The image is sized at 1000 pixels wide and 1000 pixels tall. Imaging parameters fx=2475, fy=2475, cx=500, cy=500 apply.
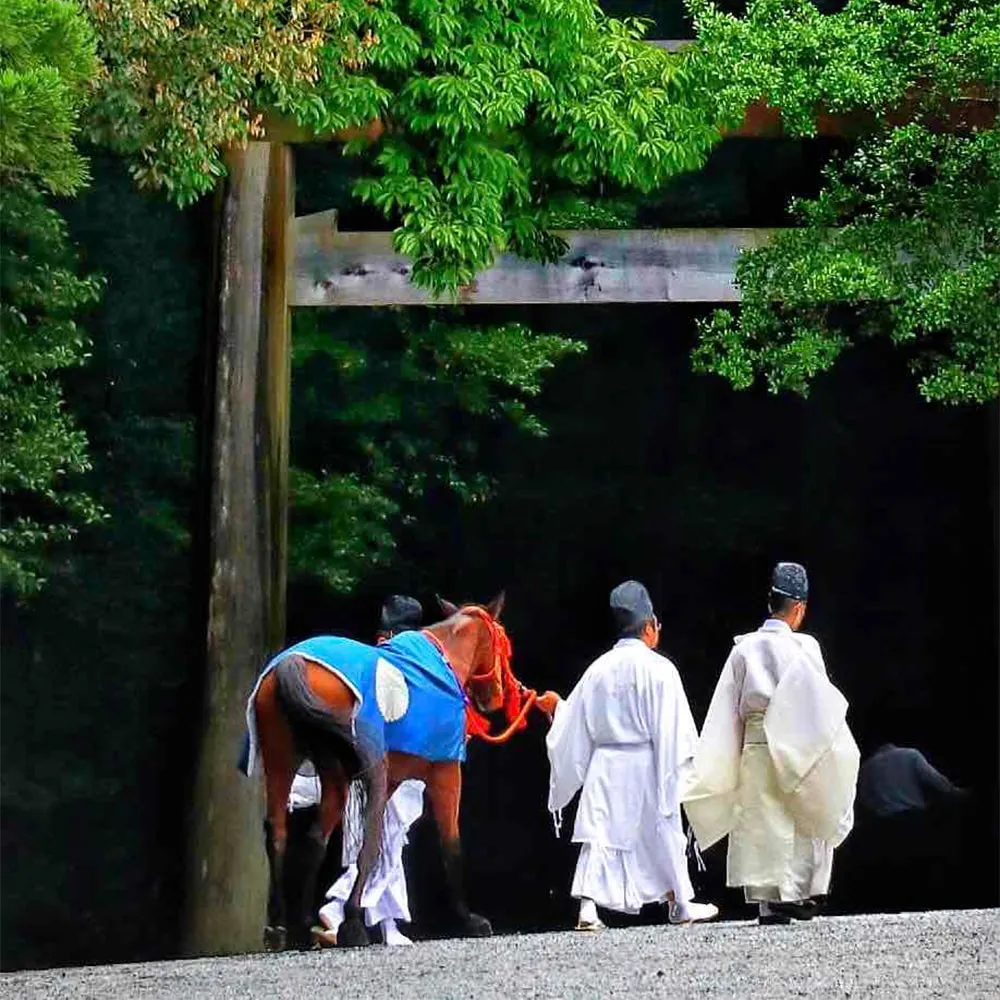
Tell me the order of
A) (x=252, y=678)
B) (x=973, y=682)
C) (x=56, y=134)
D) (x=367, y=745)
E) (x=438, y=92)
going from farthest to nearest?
(x=973, y=682) → (x=252, y=678) → (x=438, y=92) → (x=367, y=745) → (x=56, y=134)

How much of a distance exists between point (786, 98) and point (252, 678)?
13.0 feet

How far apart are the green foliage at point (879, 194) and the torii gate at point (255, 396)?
0.31 meters

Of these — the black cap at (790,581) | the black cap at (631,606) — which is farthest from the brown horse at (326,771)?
the black cap at (790,581)

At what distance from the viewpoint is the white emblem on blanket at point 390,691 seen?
9.96 metres

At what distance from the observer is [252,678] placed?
12.7 metres

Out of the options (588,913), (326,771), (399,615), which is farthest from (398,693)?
(588,913)

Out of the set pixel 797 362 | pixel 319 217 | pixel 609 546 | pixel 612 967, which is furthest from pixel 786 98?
pixel 612 967

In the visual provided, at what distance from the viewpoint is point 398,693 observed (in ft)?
33.1

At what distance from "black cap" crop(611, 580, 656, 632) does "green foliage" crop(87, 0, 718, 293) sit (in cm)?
200

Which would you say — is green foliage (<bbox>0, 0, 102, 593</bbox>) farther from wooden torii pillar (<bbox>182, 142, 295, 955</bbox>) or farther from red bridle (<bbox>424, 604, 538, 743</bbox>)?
red bridle (<bbox>424, 604, 538, 743</bbox>)

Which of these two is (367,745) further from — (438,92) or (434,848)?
A: (434,848)

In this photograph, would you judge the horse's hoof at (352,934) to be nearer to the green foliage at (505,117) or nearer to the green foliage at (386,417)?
the green foliage at (505,117)

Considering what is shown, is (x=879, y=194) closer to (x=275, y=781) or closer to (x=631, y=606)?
(x=631, y=606)

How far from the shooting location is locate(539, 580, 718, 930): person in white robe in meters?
10.9
